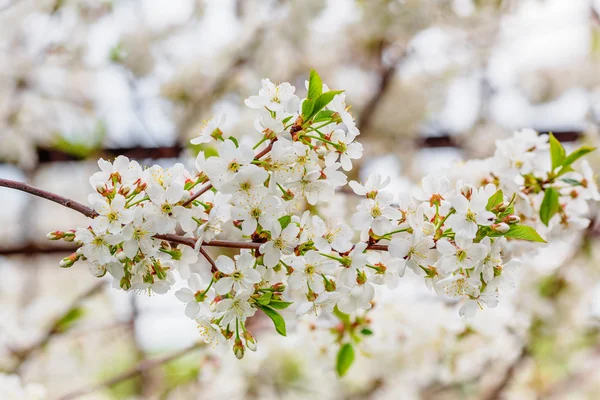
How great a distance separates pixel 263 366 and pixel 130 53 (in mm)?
1464

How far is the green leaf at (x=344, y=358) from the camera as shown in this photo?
3.42ft

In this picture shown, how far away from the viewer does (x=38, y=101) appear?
101 inches

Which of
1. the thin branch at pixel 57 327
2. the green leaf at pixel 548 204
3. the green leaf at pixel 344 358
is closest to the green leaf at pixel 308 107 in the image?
the green leaf at pixel 548 204

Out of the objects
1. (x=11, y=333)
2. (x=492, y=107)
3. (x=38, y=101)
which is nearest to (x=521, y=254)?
(x=11, y=333)

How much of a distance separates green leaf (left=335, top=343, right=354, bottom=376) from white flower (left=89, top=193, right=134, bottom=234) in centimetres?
58

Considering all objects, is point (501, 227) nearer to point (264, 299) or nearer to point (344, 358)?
point (264, 299)

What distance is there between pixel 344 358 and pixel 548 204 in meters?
0.46

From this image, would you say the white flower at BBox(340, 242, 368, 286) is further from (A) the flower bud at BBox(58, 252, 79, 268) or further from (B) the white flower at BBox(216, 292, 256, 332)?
(A) the flower bud at BBox(58, 252, 79, 268)

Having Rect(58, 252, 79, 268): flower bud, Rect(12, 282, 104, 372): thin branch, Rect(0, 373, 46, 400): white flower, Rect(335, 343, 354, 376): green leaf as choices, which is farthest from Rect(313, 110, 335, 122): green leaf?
Rect(12, 282, 104, 372): thin branch

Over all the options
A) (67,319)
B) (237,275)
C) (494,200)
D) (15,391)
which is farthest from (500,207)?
(67,319)

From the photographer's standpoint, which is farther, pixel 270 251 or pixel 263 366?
pixel 263 366

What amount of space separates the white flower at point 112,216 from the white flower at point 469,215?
1.20 ft

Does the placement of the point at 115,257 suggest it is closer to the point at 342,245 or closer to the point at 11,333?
the point at 342,245

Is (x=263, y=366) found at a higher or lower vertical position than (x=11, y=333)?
lower
